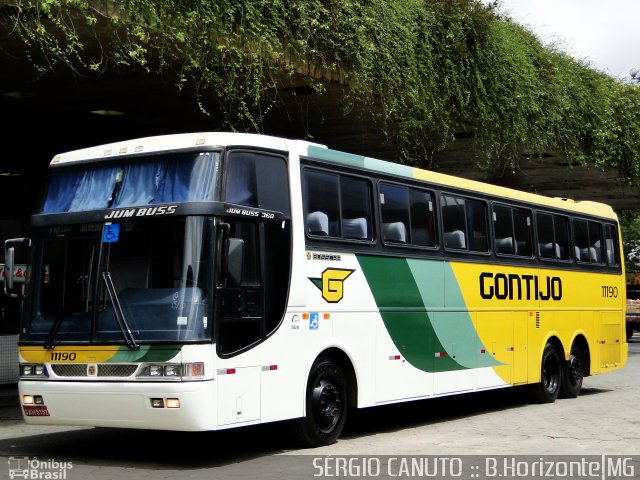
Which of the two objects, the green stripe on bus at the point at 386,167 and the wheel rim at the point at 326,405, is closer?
the wheel rim at the point at 326,405

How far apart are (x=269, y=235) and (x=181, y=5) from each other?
3.83 m

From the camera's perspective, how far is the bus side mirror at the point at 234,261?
9.81 meters

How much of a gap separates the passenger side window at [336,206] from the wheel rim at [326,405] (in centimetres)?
166

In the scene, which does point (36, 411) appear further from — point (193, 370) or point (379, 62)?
point (379, 62)

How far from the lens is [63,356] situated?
33.0 ft

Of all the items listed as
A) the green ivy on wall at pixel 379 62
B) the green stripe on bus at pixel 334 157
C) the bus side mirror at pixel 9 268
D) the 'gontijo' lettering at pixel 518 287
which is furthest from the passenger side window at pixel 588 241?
the bus side mirror at pixel 9 268

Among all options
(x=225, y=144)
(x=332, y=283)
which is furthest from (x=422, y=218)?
(x=225, y=144)

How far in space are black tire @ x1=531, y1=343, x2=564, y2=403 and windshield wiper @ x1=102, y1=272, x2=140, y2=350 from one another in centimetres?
842

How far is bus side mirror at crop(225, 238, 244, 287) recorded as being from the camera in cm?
981

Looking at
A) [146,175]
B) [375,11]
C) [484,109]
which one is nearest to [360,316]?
[146,175]

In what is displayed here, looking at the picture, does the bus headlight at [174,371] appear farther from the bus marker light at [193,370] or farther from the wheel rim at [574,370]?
the wheel rim at [574,370]

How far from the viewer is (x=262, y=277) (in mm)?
10266

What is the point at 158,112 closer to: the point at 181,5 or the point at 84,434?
the point at 181,5

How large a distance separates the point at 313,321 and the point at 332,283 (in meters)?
0.59
